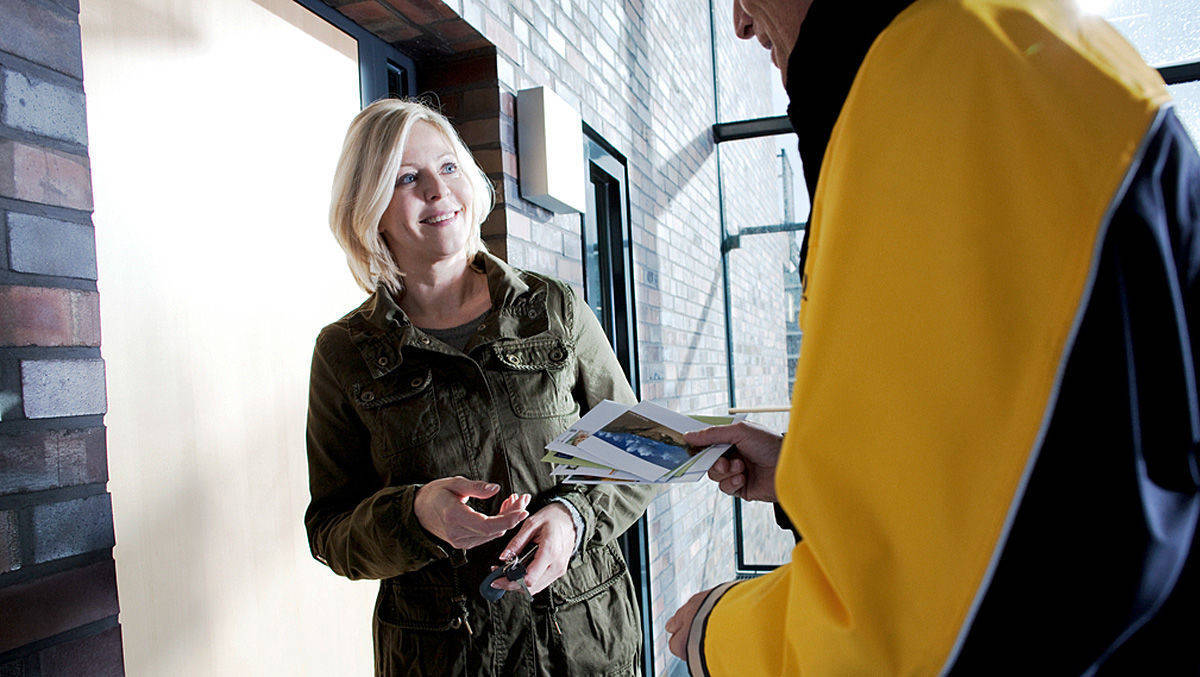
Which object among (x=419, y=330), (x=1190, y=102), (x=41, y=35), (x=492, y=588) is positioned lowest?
(x=492, y=588)

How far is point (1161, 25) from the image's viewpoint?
15.5ft

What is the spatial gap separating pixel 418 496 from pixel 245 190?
2.66ft

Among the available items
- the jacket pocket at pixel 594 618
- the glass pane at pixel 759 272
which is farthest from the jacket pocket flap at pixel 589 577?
the glass pane at pixel 759 272

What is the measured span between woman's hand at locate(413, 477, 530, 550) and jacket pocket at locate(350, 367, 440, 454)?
179mm

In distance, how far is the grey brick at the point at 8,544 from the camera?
3.18 feet

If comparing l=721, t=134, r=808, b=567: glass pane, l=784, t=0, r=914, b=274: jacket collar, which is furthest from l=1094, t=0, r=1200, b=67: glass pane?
l=784, t=0, r=914, b=274: jacket collar

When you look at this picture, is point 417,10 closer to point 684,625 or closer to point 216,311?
point 216,311

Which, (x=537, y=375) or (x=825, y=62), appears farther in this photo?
(x=537, y=375)

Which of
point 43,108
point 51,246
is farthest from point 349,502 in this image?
point 43,108

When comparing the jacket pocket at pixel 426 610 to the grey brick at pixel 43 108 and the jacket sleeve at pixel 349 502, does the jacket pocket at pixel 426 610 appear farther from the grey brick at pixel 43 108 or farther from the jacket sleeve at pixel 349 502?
the grey brick at pixel 43 108

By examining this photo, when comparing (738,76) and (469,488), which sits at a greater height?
(738,76)

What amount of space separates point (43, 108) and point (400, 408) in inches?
29.7

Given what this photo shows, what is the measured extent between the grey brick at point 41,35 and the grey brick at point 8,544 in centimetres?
58

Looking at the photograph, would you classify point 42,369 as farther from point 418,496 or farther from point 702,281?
point 702,281
